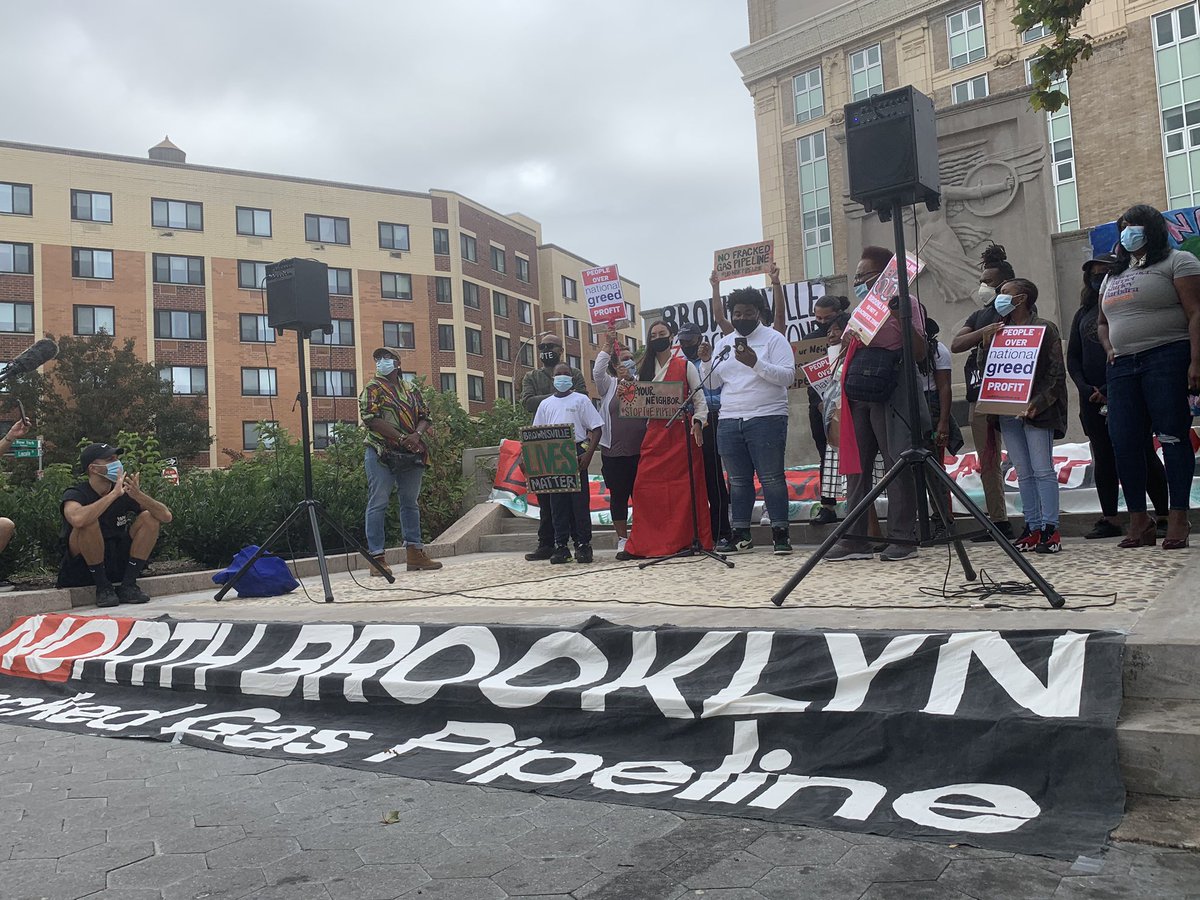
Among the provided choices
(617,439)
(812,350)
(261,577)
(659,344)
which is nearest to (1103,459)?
(812,350)

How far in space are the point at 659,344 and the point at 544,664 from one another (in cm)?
410

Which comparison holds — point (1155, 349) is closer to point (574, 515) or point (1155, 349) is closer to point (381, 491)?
point (574, 515)

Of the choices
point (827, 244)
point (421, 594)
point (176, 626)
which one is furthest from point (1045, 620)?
point (827, 244)

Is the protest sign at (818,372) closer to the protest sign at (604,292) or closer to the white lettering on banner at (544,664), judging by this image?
the white lettering on banner at (544,664)

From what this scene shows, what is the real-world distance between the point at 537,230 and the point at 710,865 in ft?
199

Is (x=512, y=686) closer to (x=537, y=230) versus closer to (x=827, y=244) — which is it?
(x=827, y=244)

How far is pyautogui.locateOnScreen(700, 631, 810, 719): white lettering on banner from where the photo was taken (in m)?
3.50

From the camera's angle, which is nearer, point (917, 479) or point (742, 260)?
point (917, 479)

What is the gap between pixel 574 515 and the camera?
8.31 metres

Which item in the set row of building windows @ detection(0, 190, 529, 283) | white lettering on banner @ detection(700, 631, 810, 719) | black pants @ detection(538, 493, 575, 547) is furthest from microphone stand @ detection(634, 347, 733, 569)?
row of building windows @ detection(0, 190, 529, 283)

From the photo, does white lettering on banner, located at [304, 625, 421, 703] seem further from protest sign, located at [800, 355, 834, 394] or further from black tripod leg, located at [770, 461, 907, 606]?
protest sign, located at [800, 355, 834, 394]

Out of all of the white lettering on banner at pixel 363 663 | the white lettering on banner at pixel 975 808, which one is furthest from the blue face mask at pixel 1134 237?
the white lettering on banner at pixel 363 663

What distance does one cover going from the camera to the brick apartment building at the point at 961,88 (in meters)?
34.6

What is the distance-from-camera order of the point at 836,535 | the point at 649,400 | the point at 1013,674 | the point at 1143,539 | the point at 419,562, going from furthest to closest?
the point at 419,562 < the point at 649,400 < the point at 1143,539 < the point at 836,535 < the point at 1013,674
